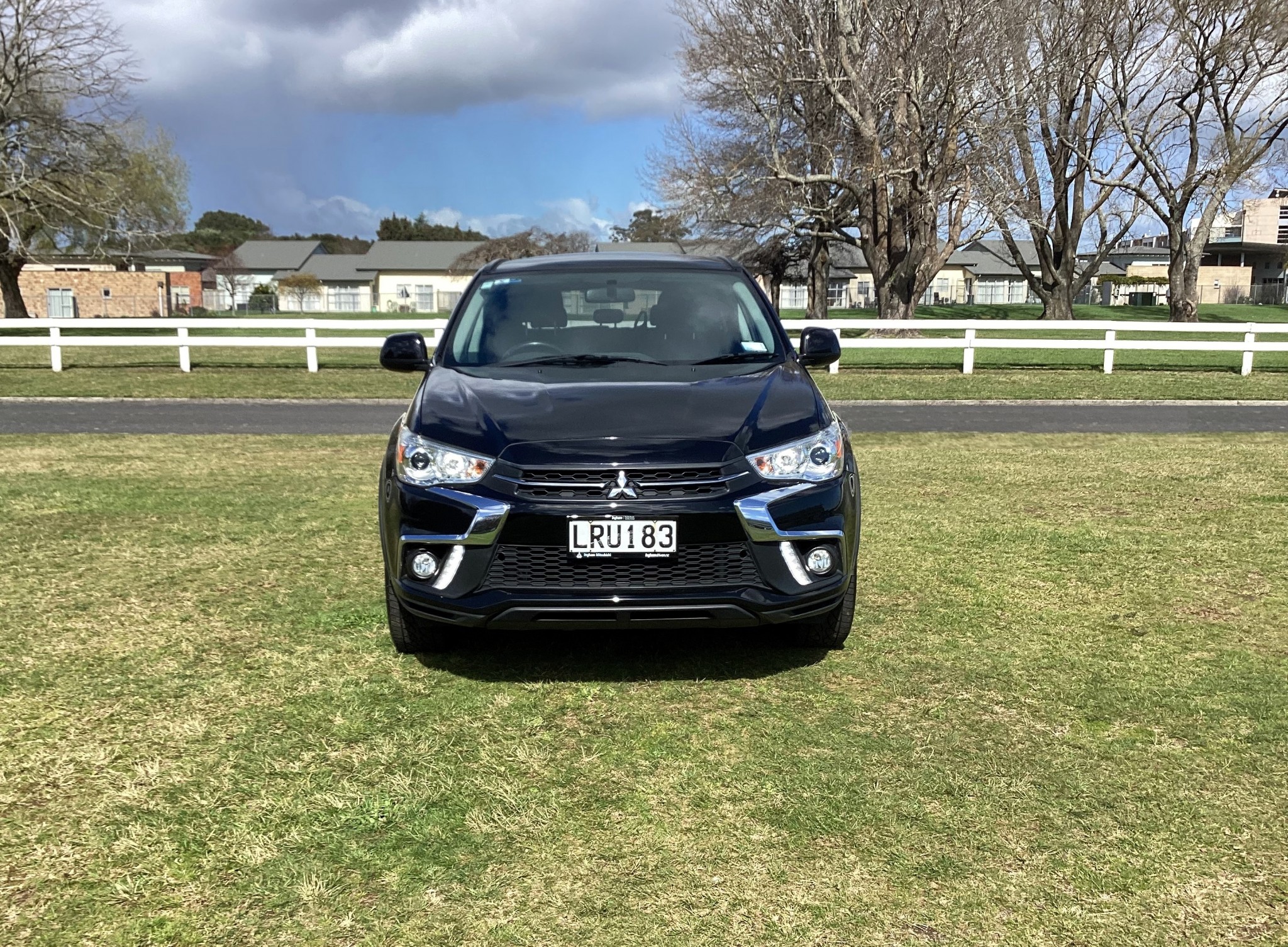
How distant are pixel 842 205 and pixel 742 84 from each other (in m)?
7.40

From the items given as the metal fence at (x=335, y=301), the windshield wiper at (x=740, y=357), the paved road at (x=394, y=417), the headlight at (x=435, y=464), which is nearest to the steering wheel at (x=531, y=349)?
the windshield wiper at (x=740, y=357)

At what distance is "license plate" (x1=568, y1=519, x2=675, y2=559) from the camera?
12.8 feet

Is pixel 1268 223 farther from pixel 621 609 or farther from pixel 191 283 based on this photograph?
pixel 621 609

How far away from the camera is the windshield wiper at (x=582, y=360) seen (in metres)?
4.91

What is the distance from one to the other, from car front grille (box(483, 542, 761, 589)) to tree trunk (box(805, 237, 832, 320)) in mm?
41099

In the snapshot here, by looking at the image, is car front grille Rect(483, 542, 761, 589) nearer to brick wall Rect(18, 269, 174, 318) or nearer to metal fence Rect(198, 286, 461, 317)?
brick wall Rect(18, 269, 174, 318)

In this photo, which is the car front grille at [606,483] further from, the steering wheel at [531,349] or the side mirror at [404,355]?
the side mirror at [404,355]

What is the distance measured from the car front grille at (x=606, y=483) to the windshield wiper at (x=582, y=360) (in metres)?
1.05

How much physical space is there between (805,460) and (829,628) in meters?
0.84

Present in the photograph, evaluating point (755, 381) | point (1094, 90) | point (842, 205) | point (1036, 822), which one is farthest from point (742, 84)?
point (1036, 822)

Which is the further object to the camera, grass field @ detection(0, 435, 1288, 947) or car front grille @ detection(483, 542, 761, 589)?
car front grille @ detection(483, 542, 761, 589)

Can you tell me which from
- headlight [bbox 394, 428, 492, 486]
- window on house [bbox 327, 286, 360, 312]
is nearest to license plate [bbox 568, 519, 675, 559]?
headlight [bbox 394, 428, 492, 486]

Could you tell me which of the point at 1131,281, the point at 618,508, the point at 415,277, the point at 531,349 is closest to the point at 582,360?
the point at 531,349

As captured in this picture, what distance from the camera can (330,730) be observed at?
374 centimetres
